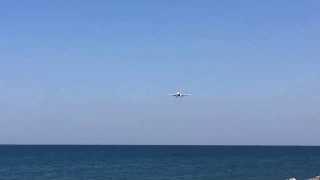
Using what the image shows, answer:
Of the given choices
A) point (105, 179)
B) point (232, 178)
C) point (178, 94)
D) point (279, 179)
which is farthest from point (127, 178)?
point (178, 94)

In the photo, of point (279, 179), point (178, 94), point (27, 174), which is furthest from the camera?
point (27, 174)

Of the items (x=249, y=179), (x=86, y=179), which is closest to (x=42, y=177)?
(x=86, y=179)

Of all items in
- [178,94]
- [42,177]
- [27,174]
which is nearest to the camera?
[178,94]

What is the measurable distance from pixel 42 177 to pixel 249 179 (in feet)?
98.6

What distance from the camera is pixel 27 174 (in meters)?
78.2

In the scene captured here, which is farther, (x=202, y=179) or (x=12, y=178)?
(x=12, y=178)

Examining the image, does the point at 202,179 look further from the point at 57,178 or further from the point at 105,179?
the point at 57,178

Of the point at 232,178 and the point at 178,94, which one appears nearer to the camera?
the point at 178,94

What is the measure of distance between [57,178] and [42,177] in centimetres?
335

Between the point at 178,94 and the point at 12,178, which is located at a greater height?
the point at 178,94

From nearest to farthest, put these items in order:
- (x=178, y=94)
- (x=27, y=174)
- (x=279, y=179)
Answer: (x=178, y=94) → (x=279, y=179) → (x=27, y=174)

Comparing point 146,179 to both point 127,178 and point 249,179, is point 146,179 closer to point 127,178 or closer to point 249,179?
point 127,178

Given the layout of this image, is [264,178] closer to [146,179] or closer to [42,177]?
[146,179]

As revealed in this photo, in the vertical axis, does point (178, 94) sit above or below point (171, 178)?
above
